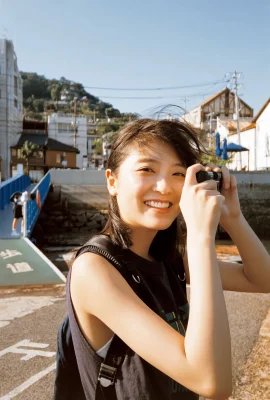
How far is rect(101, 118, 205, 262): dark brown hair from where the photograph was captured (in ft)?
4.42

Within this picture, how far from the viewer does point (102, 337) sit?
3.97 feet

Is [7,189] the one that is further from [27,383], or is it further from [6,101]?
[6,101]

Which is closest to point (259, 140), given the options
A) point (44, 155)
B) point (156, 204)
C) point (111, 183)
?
point (44, 155)

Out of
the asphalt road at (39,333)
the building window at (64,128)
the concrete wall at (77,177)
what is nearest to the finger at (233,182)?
the asphalt road at (39,333)

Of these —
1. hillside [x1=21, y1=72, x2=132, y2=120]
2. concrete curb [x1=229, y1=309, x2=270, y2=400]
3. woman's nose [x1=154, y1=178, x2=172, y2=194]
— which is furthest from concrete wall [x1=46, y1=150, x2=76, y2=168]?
hillside [x1=21, y1=72, x2=132, y2=120]

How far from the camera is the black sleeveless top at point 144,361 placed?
46.7 inches

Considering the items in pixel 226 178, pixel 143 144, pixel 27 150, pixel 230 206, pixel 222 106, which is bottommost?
pixel 230 206

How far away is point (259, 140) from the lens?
116 ft

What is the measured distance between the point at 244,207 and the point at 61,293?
21.4 meters

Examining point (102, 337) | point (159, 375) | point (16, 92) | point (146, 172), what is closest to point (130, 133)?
point (146, 172)

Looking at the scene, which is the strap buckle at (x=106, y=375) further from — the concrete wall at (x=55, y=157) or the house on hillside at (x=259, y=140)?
the concrete wall at (x=55, y=157)

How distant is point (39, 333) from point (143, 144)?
431cm

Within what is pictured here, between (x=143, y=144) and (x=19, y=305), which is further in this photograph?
(x=19, y=305)

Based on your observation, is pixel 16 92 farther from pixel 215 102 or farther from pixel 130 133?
pixel 130 133
